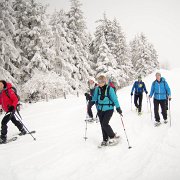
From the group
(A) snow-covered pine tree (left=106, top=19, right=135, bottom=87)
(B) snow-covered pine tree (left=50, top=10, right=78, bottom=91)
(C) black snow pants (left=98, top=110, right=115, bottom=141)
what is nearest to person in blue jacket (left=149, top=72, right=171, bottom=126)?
(C) black snow pants (left=98, top=110, right=115, bottom=141)

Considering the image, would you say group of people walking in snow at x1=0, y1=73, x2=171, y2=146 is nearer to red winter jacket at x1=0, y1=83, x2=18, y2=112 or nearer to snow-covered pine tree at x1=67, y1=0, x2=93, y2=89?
red winter jacket at x1=0, y1=83, x2=18, y2=112

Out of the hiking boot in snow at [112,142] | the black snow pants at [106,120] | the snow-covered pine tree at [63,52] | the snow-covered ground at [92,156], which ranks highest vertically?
the snow-covered pine tree at [63,52]

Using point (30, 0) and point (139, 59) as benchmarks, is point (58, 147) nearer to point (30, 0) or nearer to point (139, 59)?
point (30, 0)

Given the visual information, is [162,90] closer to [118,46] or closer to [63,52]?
[63,52]

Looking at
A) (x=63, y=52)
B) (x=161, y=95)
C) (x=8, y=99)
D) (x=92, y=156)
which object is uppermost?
(x=63, y=52)

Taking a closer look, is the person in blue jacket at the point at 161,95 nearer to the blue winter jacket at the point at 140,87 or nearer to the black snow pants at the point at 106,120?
the blue winter jacket at the point at 140,87

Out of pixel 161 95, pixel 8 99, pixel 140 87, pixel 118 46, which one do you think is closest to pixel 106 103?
pixel 161 95

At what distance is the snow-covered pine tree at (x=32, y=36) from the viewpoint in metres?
21.3

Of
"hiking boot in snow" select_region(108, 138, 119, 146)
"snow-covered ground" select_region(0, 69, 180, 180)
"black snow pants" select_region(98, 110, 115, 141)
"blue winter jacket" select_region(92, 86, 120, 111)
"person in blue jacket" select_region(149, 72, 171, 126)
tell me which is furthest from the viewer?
"person in blue jacket" select_region(149, 72, 171, 126)

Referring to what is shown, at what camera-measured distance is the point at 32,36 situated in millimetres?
22094

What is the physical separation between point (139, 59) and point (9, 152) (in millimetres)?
42209

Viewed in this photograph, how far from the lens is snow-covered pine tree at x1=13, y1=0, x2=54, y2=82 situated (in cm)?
2133

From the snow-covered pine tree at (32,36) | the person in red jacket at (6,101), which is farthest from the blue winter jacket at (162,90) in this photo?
the snow-covered pine tree at (32,36)

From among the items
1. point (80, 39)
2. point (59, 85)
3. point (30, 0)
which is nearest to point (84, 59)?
point (80, 39)
